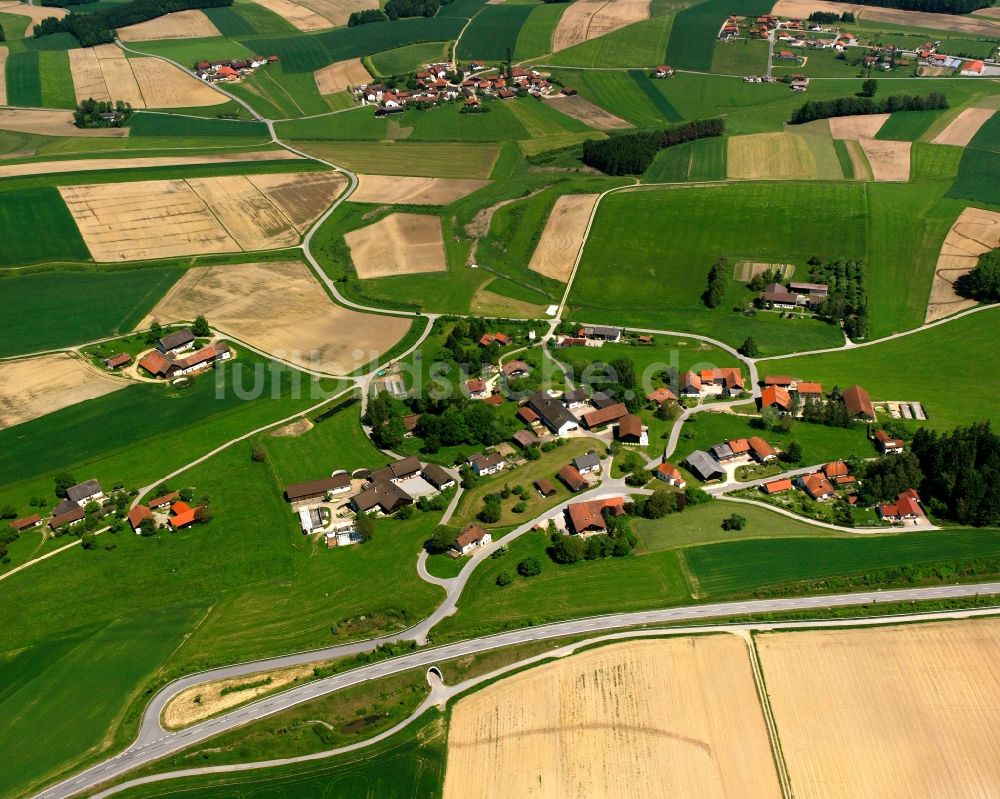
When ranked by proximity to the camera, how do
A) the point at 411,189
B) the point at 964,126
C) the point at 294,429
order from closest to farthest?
the point at 294,429, the point at 411,189, the point at 964,126

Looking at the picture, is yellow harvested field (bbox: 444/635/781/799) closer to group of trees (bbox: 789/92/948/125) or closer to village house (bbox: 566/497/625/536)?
village house (bbox: 566/497/625/536)

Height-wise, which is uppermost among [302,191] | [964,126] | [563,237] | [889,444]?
[964,126]

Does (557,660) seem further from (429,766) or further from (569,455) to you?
(569,455)

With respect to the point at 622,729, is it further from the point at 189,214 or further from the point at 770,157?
the point at 770,157

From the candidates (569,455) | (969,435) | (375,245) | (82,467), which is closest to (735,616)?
(569,455)

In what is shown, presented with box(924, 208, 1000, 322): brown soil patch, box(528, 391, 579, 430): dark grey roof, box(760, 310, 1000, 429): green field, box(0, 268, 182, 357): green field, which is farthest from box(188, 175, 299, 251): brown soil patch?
box(924, 208, 1000, 322): brown soil patch

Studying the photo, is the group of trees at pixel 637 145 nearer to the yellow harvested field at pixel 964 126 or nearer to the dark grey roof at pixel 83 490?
the yellow harvested field at pixel 964 126

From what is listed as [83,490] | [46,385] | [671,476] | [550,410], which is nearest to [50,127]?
Answer: [46,385]

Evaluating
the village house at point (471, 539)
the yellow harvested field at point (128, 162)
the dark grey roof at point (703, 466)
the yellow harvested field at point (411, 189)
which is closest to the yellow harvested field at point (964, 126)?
the yellow harvested field at point (411, 189)
